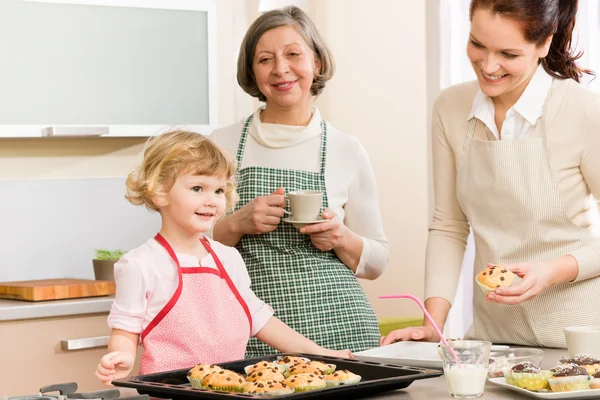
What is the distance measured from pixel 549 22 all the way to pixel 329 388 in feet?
3.40

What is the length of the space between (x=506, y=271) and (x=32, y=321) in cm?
157

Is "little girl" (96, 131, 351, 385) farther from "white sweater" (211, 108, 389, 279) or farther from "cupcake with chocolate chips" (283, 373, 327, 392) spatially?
"white sweater" (211, 108, 389, 279)

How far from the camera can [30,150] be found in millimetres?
3281

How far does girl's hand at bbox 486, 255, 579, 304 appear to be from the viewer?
181cm

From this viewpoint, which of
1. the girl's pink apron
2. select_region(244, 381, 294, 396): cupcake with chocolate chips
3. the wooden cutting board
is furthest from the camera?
the wooden cutting board

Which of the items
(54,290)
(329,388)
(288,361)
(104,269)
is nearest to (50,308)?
(54,290)

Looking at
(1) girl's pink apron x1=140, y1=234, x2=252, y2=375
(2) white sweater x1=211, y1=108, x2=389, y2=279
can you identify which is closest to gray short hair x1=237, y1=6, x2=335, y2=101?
(2) white sweater x1=211, y1=108, x2=389, y2=279

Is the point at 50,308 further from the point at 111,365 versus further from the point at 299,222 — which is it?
the point at 111,365

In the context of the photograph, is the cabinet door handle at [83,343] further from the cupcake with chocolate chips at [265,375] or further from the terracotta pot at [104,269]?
the cupcake with chocolate chips at [265,375]

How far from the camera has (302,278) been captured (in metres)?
2.43

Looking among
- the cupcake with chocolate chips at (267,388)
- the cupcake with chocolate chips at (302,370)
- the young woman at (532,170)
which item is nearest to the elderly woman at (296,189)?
the young woman at (532,170)

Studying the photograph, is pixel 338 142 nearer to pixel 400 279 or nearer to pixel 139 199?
pixel 139 199

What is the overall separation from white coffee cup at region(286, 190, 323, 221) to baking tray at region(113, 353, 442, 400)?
0.75 m

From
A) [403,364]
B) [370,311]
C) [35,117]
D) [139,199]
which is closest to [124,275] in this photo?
[139,199]
